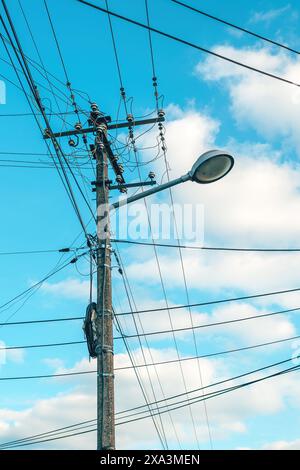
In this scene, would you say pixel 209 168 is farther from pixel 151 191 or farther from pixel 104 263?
pixel 104 263

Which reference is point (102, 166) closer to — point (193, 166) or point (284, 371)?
point (193, 166)

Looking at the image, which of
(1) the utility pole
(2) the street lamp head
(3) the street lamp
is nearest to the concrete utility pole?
(1) the utility pole

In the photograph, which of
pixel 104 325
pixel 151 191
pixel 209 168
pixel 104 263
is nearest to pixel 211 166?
pixel 209 168

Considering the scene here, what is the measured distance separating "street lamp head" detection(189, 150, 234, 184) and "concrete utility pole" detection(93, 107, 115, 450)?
177 cm

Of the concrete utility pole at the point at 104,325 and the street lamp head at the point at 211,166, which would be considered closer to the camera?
the concrete utility pole at the point at 104,325

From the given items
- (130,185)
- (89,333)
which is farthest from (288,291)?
(89,333)

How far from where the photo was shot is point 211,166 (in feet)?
27.1

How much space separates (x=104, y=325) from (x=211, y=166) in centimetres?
291

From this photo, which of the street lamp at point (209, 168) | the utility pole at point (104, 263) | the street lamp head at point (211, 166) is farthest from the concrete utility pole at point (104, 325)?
the street lamp head at point (211, 166)

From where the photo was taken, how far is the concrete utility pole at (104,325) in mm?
7770

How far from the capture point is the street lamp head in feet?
26.6

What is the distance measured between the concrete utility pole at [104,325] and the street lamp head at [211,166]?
177cm

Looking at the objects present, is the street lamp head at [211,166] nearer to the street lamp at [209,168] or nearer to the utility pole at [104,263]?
the street lamp at [209,168]
